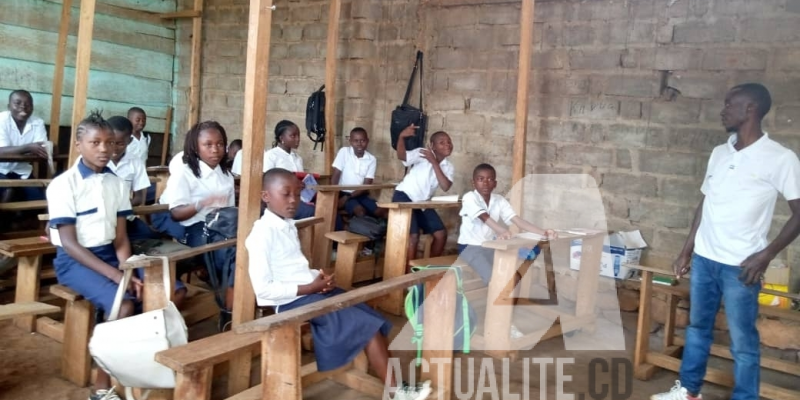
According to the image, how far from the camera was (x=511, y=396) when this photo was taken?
3289 mm

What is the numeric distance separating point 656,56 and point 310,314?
3563mm

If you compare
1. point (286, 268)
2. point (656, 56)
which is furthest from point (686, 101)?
point (286, 268)

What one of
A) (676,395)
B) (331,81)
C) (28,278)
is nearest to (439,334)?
(676,395)

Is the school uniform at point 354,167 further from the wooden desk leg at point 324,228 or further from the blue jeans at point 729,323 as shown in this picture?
the blue jeans at point 729,323

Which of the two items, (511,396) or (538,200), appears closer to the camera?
(511,396)

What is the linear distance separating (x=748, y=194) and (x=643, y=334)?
44.2 inches

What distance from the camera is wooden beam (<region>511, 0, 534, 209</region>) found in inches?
165

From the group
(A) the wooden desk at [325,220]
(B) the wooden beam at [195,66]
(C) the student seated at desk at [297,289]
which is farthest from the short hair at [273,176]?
(B) the wooden beam at [195,66]

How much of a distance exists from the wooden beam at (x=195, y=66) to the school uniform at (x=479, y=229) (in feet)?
13.3

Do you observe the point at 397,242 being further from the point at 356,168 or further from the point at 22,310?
the point at 22,310

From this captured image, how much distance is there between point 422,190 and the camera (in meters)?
5.18

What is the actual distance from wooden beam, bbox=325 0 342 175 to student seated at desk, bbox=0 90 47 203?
241cm

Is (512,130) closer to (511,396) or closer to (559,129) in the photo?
(559,129)

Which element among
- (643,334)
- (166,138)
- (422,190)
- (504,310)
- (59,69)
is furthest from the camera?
(166,138)
